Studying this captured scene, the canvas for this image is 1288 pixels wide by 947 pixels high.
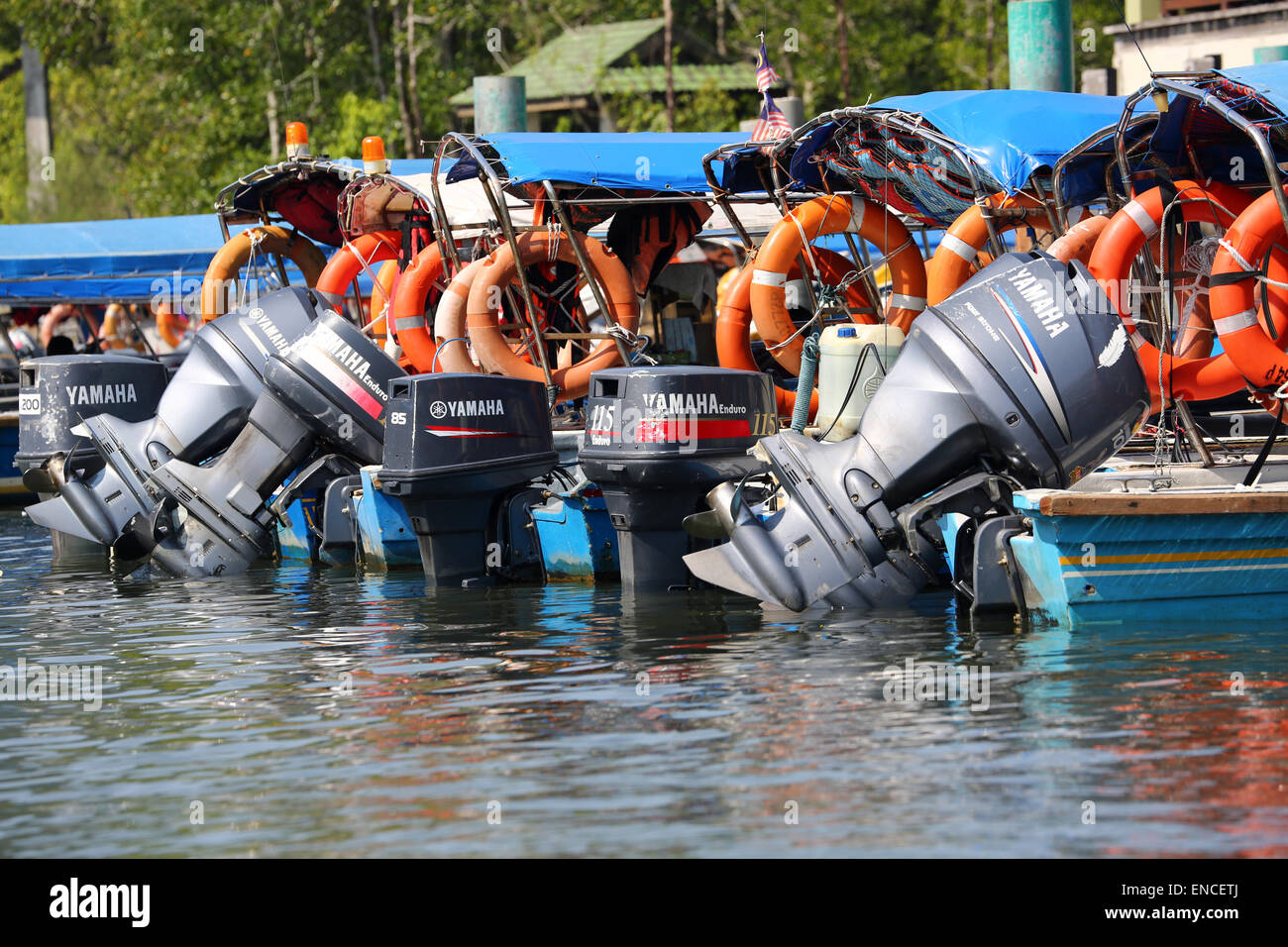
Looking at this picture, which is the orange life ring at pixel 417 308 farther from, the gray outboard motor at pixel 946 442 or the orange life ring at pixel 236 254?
the gray outboard motor at pixel 946 442

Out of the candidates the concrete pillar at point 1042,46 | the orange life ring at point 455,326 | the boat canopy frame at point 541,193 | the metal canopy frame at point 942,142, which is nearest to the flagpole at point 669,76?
the concrete pillar at point 1042,46

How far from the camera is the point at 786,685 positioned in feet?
21.9

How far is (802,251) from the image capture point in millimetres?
11922

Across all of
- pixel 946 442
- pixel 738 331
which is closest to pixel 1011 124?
pixel 738 331

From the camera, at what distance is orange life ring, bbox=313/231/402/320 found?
14.2m

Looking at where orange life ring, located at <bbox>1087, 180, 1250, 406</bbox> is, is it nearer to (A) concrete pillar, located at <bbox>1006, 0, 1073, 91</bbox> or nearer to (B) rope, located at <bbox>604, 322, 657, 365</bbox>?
(B) rope, located at <bbox>604, 322, 657, 365</bbox>

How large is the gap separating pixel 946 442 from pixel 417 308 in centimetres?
614

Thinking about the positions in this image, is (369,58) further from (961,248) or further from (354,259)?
(961,248)

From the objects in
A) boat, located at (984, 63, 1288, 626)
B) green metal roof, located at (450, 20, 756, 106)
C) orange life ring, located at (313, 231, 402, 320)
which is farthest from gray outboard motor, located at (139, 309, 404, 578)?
green metal roof, located at (450, 20, 756, 106)

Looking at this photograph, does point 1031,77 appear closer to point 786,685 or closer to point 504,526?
Result: point 504,526

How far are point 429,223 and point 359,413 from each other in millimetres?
4005

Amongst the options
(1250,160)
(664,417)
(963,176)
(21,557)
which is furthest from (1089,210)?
(21,557)

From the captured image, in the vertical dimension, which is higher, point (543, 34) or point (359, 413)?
point (543, 34)

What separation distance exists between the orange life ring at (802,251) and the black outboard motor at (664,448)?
2311 millimetres
